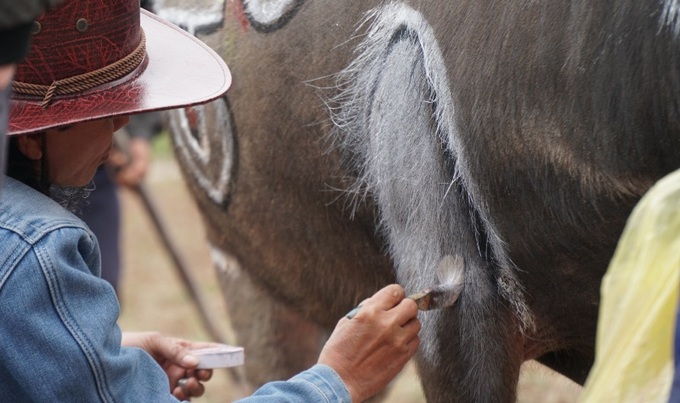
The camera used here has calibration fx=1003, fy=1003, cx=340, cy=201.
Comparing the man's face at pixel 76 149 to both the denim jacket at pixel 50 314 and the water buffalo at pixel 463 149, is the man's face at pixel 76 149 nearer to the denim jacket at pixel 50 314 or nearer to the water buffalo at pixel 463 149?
the denim jacket at pixel 50 314

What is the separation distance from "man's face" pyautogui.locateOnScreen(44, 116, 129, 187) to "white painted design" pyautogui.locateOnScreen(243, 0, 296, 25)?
0.67 m

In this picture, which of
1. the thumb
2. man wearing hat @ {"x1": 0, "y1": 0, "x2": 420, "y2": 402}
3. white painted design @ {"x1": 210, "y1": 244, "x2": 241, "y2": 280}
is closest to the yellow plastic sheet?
man wearing hat @ {"x1": 0, "y1": 0, "x2": 420, "y2": 402}

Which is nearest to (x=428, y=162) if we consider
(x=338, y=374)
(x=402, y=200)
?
(x=402, y=200)

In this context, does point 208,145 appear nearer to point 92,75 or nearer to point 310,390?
point 92,75

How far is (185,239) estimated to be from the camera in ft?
22.7

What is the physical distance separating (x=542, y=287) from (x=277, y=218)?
845 mm

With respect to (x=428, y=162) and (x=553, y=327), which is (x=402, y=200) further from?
(x=553, y=327)

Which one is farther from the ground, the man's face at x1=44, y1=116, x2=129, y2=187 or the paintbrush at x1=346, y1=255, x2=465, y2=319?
the man's face at x1=44, y1=116, x2=129, y2=187

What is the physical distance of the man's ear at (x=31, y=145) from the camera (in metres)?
1.46

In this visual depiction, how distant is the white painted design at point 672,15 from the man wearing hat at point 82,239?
22.6 inches

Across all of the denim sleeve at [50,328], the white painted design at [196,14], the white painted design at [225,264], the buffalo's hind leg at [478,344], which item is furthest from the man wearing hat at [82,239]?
the white painted design at [225,264]

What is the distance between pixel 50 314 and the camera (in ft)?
4.36

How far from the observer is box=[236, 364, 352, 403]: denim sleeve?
1.51 meters

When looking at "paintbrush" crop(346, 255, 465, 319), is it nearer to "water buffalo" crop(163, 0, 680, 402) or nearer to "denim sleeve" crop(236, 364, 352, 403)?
"water buffalo" crop(163, 0, 680, 402)
